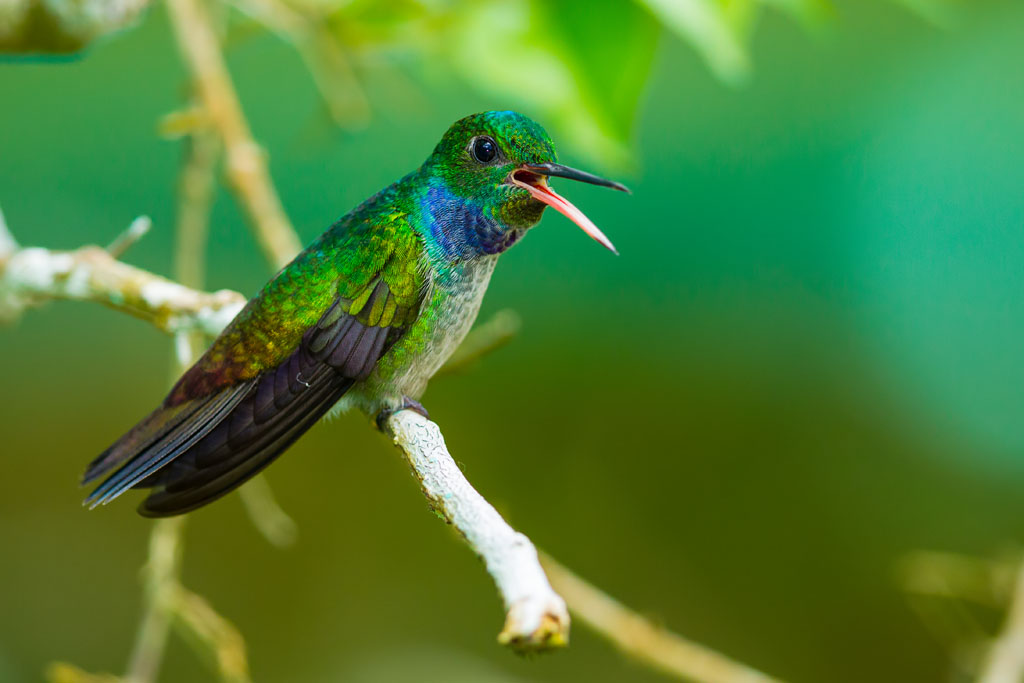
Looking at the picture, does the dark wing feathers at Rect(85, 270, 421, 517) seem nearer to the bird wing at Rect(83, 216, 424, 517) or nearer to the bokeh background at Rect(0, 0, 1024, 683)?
the bird wing at Rect(83, 216, 424, 517)

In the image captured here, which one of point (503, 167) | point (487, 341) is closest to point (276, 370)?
point (487, 341)

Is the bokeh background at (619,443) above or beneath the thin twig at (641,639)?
above

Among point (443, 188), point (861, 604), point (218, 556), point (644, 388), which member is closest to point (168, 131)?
point (443, 188)

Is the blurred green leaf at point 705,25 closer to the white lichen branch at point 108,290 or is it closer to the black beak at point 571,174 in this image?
the black beak at point 571,174

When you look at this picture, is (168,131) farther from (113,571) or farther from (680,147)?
(113,571)

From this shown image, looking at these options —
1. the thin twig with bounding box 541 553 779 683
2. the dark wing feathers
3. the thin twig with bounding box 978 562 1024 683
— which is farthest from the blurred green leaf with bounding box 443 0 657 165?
the thin twig with bounding box 978 562 1024 683

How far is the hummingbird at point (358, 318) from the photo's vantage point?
156 centimetres

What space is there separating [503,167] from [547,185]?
0.28 ft

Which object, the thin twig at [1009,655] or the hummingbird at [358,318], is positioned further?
the thin twig at [1009,655]

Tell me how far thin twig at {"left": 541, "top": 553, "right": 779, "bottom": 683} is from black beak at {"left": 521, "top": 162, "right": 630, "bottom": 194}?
930mm

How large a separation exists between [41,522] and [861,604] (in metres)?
4.39

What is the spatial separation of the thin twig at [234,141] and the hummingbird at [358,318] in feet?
1.50

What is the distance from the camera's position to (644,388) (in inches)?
213

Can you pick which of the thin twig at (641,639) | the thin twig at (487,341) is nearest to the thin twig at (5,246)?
the thin twig at (487,341)
